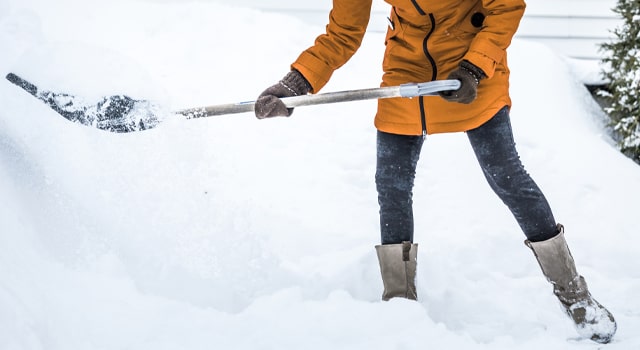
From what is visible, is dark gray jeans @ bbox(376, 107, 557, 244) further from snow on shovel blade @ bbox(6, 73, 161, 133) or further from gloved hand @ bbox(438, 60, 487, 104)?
snow on shovel blade @ bbox(6, 73, 161, 133)

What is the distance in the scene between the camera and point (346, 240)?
3318mm

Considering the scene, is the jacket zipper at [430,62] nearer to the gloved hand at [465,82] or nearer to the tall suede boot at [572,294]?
the gloved hand at [465,82]

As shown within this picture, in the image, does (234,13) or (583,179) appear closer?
(583,179)

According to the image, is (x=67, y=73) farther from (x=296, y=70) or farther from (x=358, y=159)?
(x=358, y=159)

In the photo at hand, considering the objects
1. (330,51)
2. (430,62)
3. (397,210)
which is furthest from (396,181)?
(330,51)

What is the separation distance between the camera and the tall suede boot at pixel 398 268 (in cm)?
243

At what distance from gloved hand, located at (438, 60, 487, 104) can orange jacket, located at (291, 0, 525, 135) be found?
23 mm

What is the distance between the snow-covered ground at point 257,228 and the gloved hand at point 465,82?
30.1 inches

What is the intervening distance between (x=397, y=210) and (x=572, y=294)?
2.26ft

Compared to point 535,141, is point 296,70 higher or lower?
higher

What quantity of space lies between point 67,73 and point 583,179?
3014 mm

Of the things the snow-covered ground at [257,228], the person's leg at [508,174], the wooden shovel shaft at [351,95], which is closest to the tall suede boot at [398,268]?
the snow-covered ground at [257,228]

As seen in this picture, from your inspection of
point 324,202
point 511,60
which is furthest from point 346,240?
point 511,60

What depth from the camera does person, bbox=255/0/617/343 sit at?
214 centimetres
